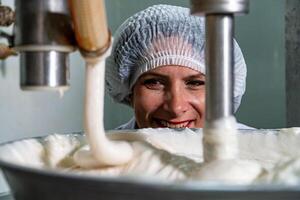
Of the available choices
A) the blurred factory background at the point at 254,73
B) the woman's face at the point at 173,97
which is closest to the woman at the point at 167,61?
the woman's face at the point at 173,97

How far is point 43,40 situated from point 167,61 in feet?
2.38

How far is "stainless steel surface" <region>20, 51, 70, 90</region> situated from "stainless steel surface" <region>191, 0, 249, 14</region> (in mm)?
98

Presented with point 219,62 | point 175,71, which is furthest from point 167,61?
point 219,62

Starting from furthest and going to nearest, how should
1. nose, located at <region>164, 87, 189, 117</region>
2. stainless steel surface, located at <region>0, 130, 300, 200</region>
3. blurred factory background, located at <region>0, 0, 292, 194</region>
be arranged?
blurred factory background, located at <region>0, 0, 292, 194</region> → nose, located at <region>164, 87, 189, 117</region> → stainless steel surface, located at <region>0, 130, 300, 200</region>

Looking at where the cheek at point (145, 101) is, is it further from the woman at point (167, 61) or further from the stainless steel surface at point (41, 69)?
the stainless steel surface at point (41, 69)

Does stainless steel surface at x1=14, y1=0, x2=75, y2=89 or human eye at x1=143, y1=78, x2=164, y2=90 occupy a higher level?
stainless steel surface at x1=14, y1=0, x2=75, y2=89

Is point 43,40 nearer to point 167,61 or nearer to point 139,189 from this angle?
point 139,189

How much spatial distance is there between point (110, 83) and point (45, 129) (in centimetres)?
27

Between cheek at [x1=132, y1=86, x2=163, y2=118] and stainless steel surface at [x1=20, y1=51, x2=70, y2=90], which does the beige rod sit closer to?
stainless steel surface at [x1=20, y1=51, x2=70, y2=90]

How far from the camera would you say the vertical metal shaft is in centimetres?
36

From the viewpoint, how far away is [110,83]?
47.4 inches

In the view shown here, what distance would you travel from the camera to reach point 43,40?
13.1 inches

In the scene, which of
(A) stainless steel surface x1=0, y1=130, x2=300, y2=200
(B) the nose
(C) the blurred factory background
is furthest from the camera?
(C) the blurred factory background

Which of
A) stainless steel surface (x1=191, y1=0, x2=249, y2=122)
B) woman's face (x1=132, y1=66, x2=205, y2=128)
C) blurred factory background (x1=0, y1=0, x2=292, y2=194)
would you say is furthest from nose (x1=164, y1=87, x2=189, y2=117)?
stainless steel surface (x1=191, y1=0, x2=249, y2=122)
